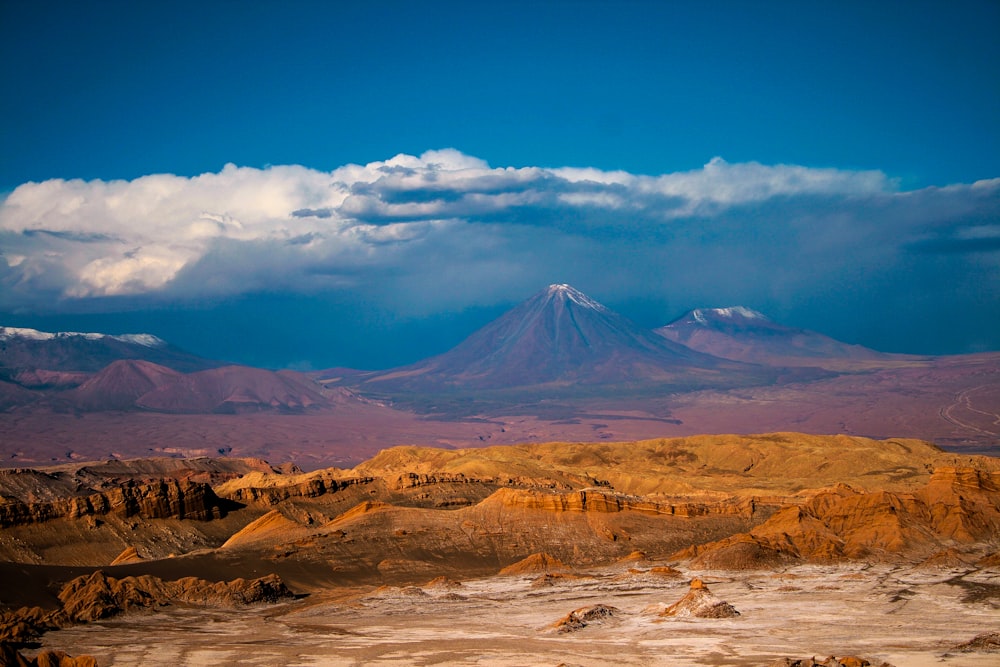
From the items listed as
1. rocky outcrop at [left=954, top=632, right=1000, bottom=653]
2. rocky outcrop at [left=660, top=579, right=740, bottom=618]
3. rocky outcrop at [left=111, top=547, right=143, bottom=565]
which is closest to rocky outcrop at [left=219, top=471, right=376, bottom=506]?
rocky outcrop at [left=111, top=547, right=143, bottom=565]

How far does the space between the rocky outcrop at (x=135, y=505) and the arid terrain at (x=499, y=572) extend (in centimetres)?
13

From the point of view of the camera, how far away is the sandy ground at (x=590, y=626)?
34969 millimetres

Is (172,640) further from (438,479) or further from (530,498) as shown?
(438,479)

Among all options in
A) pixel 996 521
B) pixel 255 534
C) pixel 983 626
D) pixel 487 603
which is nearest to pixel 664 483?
pixel 996 521

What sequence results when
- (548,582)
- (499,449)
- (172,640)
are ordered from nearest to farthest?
(172,640)
(548,582)
(499,449)

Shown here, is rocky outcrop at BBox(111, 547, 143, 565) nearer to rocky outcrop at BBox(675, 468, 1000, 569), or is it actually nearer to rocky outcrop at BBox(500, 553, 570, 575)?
rocky outcrop at BBox(500, 553, 570, 575)

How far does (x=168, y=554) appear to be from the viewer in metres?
65.3

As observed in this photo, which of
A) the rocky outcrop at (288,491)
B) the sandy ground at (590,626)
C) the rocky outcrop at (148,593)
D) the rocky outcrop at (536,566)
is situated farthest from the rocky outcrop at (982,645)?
the rocky outcrop at (288,491)

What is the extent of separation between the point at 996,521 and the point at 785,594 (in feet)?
78.7

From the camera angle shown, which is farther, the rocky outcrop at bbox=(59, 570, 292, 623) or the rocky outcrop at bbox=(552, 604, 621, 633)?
the rocky outcrop at bbox=(59, 570, 292, 623)

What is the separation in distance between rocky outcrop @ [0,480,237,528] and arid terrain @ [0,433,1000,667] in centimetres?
13

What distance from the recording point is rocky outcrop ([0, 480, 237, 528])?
2470 inches

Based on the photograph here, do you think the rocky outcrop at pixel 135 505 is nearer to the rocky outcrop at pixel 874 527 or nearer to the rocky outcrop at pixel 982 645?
the rocky outcrop at pixel 874 527

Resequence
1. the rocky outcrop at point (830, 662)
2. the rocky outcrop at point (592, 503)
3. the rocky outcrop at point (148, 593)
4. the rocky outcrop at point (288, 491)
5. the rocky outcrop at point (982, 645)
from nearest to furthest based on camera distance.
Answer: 1. the rocky outcrop at point (830, 662)
2. the rocky outcrop at point (982, 645)
3. the rocky outcrop at point (148, 593)
4. the rocky outcrop at point (592, 503)
5. the rocky outcrop at point (288, 491)
